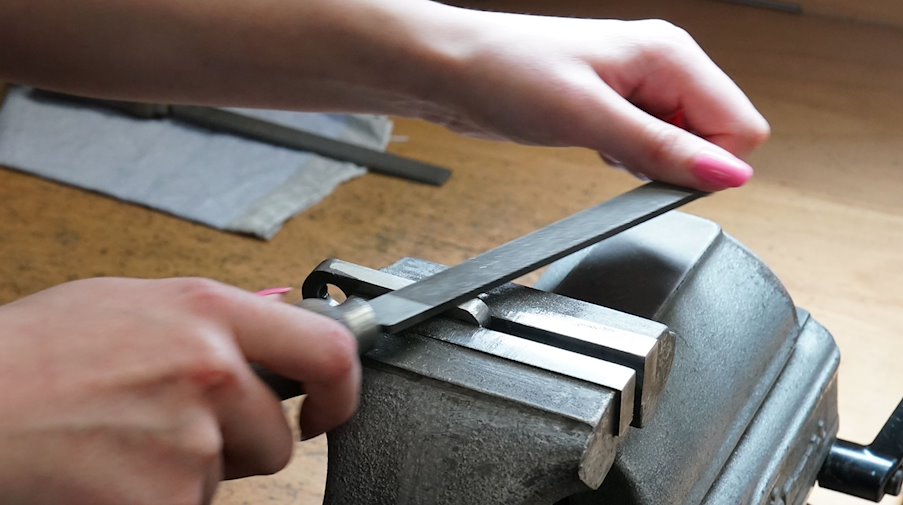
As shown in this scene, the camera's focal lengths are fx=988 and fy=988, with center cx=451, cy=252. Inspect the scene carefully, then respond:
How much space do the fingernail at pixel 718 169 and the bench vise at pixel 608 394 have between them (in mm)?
59

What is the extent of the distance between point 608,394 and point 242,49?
39cm

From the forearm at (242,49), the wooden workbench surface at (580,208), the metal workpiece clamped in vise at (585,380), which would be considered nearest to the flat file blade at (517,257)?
the metal workpiece clamped in vise at (585,380)

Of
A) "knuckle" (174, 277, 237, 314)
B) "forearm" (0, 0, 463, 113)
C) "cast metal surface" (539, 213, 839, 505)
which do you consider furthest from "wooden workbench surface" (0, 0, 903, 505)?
"knuckle" (174, 277, 237, 314)

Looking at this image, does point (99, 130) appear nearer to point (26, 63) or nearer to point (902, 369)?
point (26, 63)

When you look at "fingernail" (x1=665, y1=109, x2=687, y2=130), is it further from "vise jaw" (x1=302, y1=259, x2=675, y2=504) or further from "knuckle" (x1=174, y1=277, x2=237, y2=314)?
"knuckle" (x1=174, y1=277, x2=237, y2=314)

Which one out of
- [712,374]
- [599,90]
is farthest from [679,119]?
[712,374]

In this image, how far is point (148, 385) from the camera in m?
0.42

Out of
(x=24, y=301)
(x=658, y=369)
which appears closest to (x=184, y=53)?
(x=24, y=301)

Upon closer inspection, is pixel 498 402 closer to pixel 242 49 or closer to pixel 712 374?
pixel 712 374

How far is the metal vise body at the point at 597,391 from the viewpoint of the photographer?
1.62ft

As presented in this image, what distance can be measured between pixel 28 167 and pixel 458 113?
2.44ft

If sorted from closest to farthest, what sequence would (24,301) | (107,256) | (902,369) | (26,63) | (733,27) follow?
(24,301) < (26,63) < (902,369) < (107,256) < (733,27)

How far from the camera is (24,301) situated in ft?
1.50

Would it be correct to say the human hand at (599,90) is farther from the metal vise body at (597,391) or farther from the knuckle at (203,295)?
the knuckle at (203,295)
